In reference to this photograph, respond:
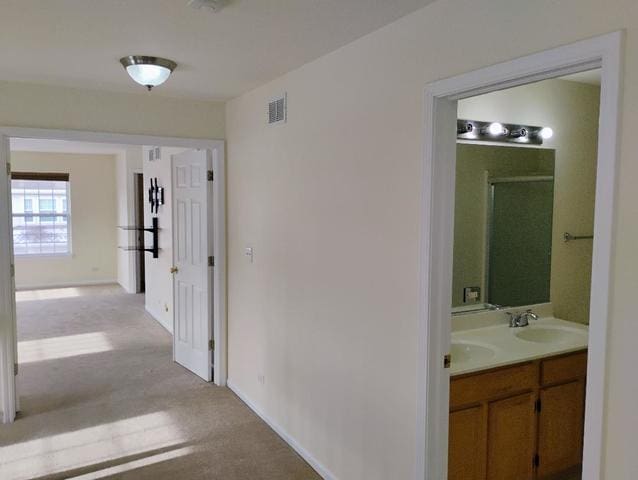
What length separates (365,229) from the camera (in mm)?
2592

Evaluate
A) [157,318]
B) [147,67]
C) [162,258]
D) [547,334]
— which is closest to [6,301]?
[147,67]

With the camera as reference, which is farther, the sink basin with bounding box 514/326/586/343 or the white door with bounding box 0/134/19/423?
the white door with bounding box 0/134/19/423

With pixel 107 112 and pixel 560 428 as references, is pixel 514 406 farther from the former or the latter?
pixel 107 112

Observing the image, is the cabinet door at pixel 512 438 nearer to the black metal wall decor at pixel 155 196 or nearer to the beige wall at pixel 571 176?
the beige wall at pixel 571 176

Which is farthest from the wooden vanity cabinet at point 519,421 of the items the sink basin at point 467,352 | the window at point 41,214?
the window at point 41,214

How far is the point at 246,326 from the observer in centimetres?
412

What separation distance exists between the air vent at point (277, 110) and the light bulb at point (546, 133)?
168 centimetres

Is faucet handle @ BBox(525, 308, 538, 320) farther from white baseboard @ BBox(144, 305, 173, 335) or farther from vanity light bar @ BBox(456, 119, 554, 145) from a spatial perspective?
white baseboard @ BBox(144, 305, 173, 335)

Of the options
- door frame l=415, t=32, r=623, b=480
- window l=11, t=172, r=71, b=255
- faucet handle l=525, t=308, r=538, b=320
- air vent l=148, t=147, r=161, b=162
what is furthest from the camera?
window l=11, t=172, r=71, b=255

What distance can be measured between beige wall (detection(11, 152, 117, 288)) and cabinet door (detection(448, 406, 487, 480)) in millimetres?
8926

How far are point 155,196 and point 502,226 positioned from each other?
4852 millimetres

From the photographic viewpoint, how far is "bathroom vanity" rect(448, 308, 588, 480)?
2504 millimetres

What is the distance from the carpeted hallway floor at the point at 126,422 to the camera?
10.3ft

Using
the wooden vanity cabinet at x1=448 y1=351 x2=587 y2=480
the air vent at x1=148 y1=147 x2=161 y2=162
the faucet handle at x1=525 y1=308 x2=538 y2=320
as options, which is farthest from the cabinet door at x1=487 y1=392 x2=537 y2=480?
the air vent at x1=148 y1=147 x2=161 y2=162
